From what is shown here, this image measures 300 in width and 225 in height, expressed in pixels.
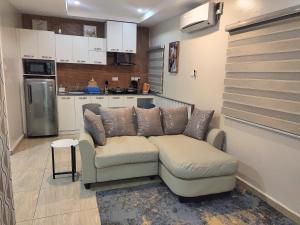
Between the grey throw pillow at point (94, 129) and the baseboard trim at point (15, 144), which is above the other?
the grey throw pillow at point (94, 129)

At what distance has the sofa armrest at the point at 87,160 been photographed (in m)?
2.63

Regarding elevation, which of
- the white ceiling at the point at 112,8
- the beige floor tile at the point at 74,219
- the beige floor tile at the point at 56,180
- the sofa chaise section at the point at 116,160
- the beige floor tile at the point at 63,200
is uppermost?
the white ceiling at the point at 112,8

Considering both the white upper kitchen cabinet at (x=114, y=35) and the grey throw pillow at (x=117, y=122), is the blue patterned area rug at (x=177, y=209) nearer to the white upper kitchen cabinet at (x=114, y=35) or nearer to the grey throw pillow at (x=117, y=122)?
the grey throw pillow at (x=117, y=122)

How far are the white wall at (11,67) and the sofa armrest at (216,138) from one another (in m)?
3.20

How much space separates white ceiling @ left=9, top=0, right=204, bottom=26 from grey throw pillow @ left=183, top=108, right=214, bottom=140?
71.9 inches

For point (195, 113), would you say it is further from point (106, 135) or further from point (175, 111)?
point (106, 135)

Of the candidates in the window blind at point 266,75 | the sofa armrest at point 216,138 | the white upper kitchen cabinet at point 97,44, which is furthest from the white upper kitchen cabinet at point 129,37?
the sofa armrest at point 216,138

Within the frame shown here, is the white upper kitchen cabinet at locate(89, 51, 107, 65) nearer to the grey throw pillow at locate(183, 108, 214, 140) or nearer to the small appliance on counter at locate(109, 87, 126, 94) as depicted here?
the small appliance on counter at locate(109, 87, 126, 94)

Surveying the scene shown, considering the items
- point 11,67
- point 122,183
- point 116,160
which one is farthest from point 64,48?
point 122,183

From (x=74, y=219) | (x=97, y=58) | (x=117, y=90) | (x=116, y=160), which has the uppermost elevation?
(x=97, y=58)

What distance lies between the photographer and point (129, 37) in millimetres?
5305

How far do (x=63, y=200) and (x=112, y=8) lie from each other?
366cm

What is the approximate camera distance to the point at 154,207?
7.88ft

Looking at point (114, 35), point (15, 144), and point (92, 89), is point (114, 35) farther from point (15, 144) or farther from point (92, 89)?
point (15, 144)
